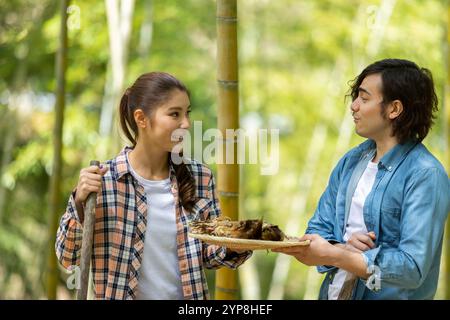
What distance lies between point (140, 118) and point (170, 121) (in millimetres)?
107

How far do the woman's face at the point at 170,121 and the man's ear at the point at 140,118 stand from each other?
26mm

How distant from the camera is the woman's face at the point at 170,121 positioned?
2326 millimetres

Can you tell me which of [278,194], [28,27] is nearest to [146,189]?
[28,27]

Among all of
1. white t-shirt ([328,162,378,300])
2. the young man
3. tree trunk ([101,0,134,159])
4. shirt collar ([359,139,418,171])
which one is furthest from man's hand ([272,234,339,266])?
tree trunk ([101,0,134,159])

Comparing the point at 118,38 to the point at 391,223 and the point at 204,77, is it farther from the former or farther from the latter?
the point at 204,77

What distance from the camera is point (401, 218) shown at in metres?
2.21

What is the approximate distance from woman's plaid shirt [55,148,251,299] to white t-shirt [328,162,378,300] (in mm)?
275

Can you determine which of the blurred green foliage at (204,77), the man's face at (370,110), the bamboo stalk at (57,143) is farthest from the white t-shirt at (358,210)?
the blurred green foliage at (204,77)

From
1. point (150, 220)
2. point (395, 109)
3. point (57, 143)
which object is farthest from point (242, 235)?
point (57, 143)

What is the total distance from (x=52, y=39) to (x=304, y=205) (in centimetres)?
391

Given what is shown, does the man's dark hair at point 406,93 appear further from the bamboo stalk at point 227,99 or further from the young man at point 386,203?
the bamboo stalk at point 227,99

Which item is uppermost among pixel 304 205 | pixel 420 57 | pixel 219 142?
pixel 420 57

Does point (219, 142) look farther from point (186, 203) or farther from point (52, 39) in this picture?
point (52, 39)

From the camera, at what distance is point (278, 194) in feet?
36.3
